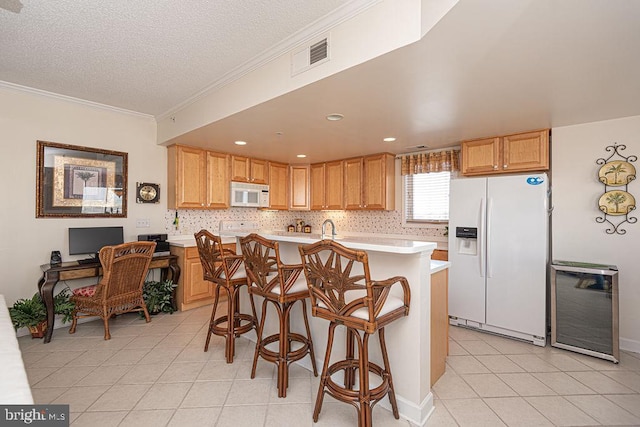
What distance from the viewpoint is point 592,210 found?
10.5 feet

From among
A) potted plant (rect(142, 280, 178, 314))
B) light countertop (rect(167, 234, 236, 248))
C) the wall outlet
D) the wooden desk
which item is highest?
the wall outlet

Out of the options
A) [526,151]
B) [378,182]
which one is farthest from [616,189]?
[378,182]

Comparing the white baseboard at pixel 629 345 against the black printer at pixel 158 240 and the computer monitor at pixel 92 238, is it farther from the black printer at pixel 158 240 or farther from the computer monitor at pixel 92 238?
the computer monitor at pixel 92 238

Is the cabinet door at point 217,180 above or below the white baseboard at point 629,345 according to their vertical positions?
above

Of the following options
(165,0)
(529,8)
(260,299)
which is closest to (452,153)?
(529,8)

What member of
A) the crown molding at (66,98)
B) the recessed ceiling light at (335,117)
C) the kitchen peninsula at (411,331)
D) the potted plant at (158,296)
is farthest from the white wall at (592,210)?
the crown molding at (66,98)

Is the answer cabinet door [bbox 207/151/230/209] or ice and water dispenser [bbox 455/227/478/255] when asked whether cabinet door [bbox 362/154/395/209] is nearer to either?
ice and water dispenser [bbox 455/227/478/255]

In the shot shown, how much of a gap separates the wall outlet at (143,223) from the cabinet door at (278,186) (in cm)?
196

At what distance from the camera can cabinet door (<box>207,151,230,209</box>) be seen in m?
4.57

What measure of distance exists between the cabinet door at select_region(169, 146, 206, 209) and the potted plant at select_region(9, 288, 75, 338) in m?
1.63

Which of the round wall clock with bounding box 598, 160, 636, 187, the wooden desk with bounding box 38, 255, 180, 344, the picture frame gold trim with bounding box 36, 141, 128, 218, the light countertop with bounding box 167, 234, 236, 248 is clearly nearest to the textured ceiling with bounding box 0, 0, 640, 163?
the round wall clock with bounding box 598, 160, 636, 187

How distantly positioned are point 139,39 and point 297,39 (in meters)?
1.19

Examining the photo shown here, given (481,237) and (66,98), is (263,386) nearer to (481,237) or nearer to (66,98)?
(481,237)

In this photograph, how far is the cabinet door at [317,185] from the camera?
18.2 ft
